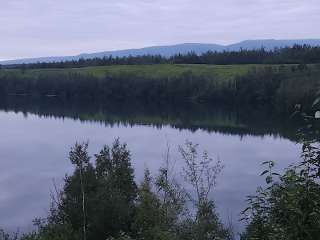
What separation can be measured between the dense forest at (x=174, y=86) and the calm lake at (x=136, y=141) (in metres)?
6.45

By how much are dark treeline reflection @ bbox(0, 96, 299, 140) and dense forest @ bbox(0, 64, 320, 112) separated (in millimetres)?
3334

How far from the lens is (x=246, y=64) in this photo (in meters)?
102

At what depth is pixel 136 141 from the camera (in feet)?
136

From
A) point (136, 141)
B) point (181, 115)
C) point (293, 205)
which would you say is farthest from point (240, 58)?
point (293, 205)

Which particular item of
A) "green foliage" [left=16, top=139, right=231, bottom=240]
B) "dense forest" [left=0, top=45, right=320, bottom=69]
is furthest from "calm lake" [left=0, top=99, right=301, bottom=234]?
"dense forest" [left=0, top=45, right=320, bottom=69]

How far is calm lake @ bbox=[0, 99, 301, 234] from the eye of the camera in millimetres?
24325

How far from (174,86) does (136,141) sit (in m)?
48.9

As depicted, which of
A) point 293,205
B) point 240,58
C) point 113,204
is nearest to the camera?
point 293,205

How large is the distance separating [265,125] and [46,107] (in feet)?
125

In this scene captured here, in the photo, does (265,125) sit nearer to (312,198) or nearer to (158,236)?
(158,236)

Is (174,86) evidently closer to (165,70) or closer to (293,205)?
(165,70)

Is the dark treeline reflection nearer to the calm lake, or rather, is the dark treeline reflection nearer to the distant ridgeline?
the calm lake

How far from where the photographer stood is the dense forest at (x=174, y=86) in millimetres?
72438

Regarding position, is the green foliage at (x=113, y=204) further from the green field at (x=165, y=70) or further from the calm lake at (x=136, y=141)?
the green field at (x=165, y=70)
